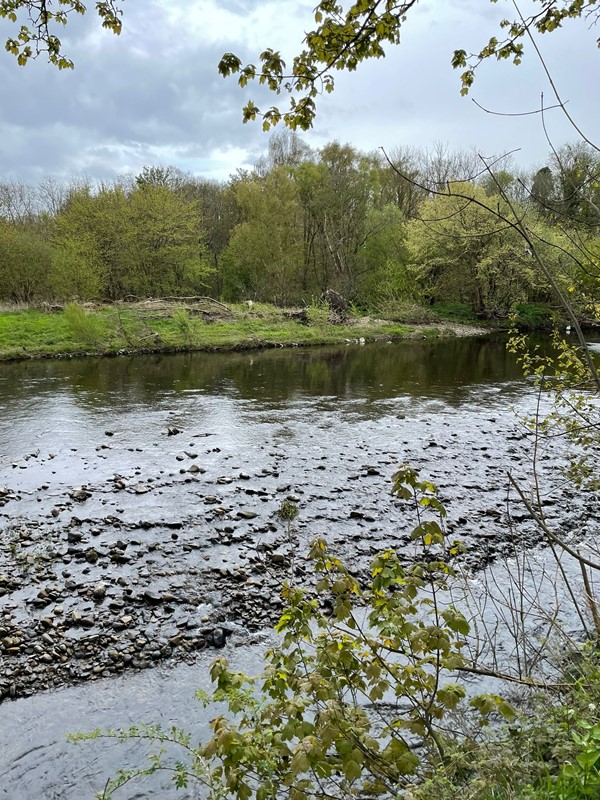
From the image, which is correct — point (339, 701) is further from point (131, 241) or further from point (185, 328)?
point (131, 241)

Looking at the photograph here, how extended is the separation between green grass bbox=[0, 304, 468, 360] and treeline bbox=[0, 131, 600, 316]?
211 inches

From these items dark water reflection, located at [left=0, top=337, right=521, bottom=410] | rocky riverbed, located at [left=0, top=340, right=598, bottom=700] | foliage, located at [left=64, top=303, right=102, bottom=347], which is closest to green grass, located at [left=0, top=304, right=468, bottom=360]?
foliage, located at [left=64, top=303, right=102, bottom=347]

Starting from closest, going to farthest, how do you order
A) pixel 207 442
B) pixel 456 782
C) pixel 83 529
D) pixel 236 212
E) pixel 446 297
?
pixel 456 782 < pixel 83 529 < pixel 207 442 < pixel 446 297 < pixel 236 212

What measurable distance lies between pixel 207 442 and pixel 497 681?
9.58m

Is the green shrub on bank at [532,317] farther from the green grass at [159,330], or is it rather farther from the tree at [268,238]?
the tree at [268,238]

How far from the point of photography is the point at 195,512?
9.27 m

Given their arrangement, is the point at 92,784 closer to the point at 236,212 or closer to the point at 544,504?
the point at 544,504

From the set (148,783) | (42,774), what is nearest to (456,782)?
(148,783)

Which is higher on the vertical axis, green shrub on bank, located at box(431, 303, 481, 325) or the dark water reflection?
green shrub on bank, located at box(431, 303, 481, 325)

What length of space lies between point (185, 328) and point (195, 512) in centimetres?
2499

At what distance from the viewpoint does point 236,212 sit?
176 feet

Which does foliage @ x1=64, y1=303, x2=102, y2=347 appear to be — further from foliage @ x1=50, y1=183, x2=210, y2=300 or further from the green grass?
foliage @ x1=50, y1=183, x2=210, y2=300

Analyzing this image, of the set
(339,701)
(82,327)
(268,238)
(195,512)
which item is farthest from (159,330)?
(339,701)

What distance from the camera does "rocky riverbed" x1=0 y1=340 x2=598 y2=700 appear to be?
614 centimetres
